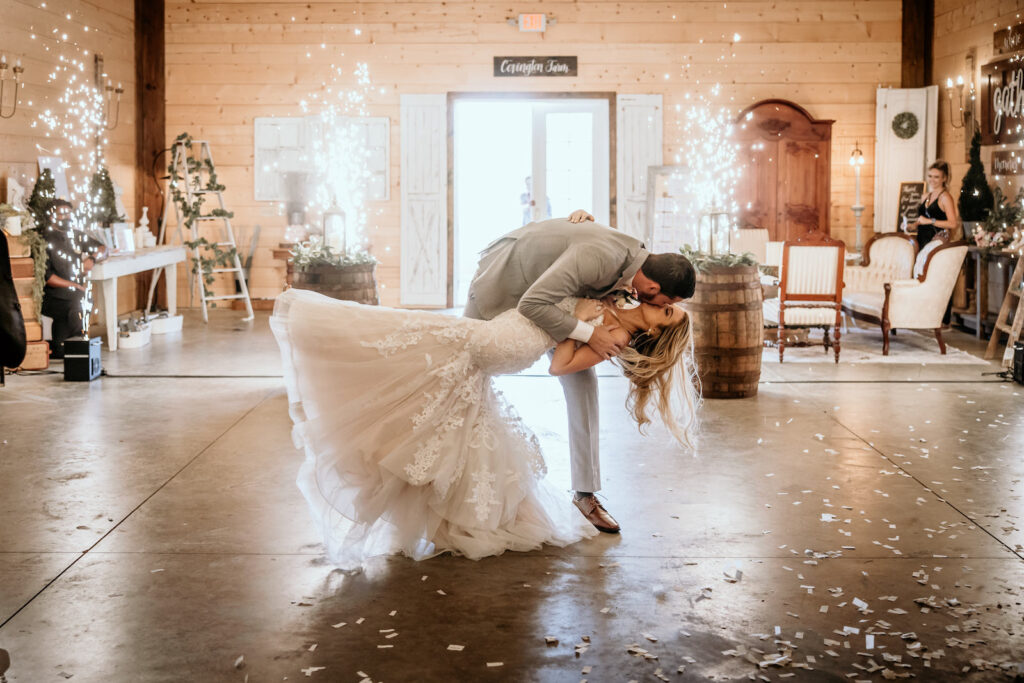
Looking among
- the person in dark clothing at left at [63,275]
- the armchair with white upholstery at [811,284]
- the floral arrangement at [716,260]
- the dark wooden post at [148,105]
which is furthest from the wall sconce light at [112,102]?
the armchair with white upholstery at [811,284]

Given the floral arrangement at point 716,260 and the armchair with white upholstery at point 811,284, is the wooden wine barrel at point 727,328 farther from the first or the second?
the armchair with white upholstery at point 811,284

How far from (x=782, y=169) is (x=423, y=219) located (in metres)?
3.90

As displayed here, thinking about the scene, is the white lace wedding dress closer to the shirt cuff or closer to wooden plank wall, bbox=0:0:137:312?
the shirt cuff

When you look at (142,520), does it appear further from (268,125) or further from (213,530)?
(268,125)

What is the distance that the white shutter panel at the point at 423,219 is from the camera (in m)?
11.9

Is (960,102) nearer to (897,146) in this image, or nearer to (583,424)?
(897,146)

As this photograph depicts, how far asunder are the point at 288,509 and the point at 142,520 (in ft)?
1.81

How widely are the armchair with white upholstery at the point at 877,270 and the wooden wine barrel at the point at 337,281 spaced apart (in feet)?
14.8

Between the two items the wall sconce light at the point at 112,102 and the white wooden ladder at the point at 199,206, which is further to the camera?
the white wooden ladder at the point at 199,206

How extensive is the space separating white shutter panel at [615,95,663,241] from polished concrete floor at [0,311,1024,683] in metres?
6.12

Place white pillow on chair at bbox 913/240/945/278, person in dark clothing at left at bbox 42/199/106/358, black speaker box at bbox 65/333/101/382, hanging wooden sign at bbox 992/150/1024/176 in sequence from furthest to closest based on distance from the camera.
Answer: hanging wooden sign at bbox 992/150/1024/176 < white pillow on chair at bbox 913/240/945/278 < person in dark clothing at left at bbox 42/199/106/358 < black speaker box at bbox 65/333/101/382

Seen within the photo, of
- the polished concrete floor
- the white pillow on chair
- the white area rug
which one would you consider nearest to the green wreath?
the white pillow on chair

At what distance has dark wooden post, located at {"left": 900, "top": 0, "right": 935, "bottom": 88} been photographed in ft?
38.4

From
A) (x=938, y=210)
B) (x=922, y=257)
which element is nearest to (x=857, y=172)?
(x=938, y=210)
